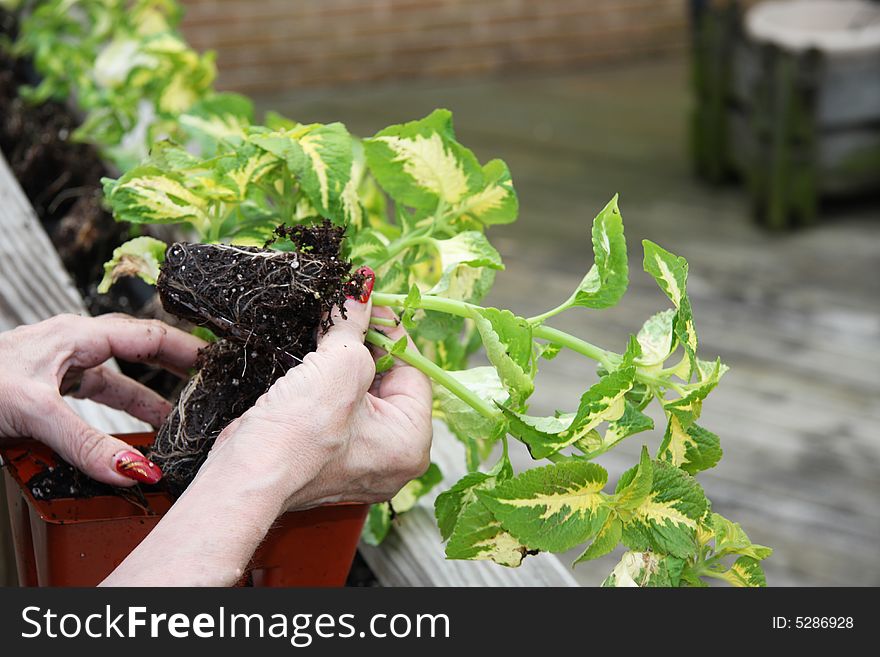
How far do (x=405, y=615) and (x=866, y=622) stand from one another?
271mm

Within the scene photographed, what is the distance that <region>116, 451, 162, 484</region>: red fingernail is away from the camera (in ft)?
2.44

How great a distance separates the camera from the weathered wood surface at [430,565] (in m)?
0.85

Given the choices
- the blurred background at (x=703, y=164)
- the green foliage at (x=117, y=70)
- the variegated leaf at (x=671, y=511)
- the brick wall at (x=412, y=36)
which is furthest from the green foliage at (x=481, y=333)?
the brick wall at (x=412, y=36)

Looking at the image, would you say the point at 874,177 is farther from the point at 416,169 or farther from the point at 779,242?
the point at 416,169

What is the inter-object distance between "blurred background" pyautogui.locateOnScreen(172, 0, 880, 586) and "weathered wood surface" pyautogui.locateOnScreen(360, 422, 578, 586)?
3.94ft

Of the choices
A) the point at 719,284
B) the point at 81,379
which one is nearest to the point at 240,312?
the point at 81,379

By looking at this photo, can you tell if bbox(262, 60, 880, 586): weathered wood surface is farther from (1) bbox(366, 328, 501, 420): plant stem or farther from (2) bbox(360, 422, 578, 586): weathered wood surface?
(1) bbox(366, 328, 501, 420): plant stem

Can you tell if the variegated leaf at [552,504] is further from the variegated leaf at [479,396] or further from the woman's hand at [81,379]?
the woman's hand at [81,379]

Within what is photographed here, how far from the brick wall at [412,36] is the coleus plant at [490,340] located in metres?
4.23

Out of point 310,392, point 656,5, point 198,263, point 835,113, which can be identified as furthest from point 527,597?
point 656,5

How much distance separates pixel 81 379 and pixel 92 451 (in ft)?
0.42

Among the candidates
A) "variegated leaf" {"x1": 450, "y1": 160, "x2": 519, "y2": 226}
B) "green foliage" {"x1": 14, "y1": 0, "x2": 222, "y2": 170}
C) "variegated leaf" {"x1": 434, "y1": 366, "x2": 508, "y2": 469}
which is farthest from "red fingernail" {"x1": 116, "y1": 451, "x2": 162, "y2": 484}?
"green foliage" {"x1": 14, "y1": 0, "x2": 222, "y2": 170}

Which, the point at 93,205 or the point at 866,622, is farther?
the point at 93,205

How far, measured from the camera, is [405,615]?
630 mm
